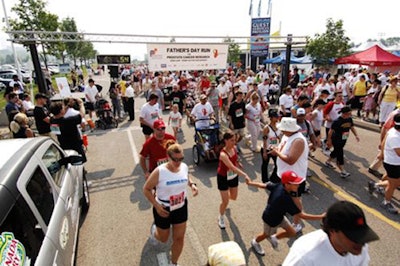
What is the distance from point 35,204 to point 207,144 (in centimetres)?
495

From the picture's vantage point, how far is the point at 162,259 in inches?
149

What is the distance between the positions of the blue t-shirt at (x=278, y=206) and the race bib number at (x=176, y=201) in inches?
44.7

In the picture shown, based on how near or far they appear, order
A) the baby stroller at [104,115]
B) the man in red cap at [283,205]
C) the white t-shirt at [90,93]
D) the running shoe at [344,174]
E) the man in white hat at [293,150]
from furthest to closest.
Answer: the white t-shirt at [90,93] → the baby stroller at [104,115] → the running shoe at [344,174] → the man in white hat at [293,150] → the man in red cap at [283,205]

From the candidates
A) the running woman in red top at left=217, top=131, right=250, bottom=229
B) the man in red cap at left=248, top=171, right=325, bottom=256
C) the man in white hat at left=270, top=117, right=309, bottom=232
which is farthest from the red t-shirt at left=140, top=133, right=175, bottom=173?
the man in white hat at left=270, top=117, right=309, bottom=232

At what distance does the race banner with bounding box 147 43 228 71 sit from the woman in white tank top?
24.7ft

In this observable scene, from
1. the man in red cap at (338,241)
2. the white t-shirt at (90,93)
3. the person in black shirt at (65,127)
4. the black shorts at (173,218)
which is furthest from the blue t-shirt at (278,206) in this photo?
the white t-shirt at (90,93)

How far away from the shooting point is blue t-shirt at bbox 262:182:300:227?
3230 millimetres

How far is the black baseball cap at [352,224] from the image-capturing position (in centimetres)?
165

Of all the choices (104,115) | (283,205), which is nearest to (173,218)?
(283,205)

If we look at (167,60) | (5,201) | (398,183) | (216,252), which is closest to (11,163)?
(5,201)

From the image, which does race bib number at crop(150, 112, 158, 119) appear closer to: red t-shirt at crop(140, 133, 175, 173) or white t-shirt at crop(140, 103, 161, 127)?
white t-shirt at crop(140, 103, 161, 127)

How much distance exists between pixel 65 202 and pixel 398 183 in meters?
5.46

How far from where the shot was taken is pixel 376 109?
1205 centimetres

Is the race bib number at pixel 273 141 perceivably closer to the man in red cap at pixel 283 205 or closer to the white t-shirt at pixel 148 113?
the man in red cap at pixel 283 205
